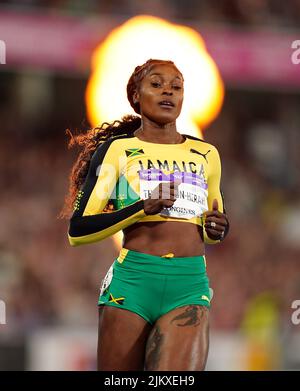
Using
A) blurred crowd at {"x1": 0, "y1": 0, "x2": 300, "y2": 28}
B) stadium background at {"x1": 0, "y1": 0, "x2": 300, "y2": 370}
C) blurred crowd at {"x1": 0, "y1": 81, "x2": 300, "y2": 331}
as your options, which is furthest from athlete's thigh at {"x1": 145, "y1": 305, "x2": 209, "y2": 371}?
blurred crowd at {"x1": 0, "y1": 0, "x2": 300, "y2": 28}

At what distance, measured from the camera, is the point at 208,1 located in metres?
19.6

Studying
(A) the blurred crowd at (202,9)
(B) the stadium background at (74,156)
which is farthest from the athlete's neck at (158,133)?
(A) the blurred crowd at (202,9)

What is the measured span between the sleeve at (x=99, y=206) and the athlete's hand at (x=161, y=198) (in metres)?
0.08

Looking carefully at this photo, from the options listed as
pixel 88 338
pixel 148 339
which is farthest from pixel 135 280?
pixel 88 338

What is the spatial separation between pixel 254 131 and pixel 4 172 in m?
5.86

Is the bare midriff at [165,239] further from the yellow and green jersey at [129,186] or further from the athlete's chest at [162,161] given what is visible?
the athlete's chest at [162,161]

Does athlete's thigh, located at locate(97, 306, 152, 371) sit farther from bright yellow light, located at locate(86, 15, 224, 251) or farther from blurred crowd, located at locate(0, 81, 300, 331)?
blurred crowd, located at locate(0, 81, 300, 331)

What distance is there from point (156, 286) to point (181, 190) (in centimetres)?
58

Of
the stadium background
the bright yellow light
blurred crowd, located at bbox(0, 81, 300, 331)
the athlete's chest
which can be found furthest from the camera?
blurred crowd, located at bbox(0, 81, 300, 331)

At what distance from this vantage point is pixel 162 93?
6.23 meters

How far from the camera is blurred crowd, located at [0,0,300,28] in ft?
59.8

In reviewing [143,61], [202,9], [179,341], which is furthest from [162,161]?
[202,9]

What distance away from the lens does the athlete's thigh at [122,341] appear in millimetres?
5879
